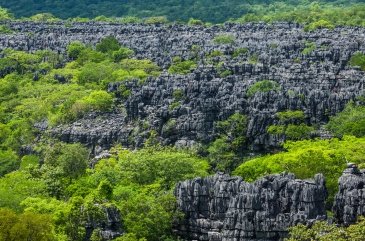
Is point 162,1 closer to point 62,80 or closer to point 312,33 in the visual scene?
point 312,33

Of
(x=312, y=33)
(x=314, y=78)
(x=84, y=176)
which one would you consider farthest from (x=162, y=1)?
(x=84, y=176)

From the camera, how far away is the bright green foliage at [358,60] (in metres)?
79.5

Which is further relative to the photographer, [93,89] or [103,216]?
[93,89]

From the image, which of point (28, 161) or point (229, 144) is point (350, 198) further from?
point (28, 161)

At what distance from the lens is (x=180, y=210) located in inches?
1681

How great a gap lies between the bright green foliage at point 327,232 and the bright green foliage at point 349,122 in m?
20.4

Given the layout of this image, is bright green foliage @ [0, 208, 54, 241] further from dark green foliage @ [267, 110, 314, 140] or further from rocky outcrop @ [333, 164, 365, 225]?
dark green foliage @ [267, 110, 314, 140]

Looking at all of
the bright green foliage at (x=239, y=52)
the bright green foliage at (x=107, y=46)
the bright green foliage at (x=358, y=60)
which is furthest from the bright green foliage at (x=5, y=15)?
the bright green foliage at (x=358, y=60)

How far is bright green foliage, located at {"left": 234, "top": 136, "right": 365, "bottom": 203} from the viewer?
46094mm

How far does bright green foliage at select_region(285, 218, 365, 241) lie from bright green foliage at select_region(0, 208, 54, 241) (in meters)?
9.39

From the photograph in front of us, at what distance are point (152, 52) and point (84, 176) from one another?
49973mm

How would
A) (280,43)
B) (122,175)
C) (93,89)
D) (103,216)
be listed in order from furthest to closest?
1. (280,43)
2. (93,89)
3. (122,175)
4. (103,216)

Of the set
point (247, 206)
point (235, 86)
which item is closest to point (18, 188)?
point (247, 206)

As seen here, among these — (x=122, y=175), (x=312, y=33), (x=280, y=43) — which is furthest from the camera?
(x=312, y=33)
